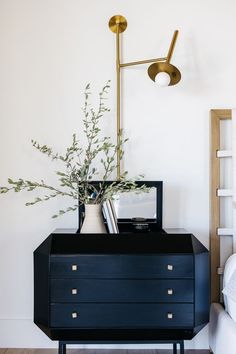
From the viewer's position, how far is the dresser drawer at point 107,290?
228 centimetres

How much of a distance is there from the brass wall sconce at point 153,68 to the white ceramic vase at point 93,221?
0.36m

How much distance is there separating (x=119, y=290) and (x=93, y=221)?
0.41 metres

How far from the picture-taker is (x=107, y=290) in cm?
228

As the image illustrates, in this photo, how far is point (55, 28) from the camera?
279 cm

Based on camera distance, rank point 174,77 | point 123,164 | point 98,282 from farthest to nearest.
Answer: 1. point 123,164
2. point 174,77
3. point 98,282

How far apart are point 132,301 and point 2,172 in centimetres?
121

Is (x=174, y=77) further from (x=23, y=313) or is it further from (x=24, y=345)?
(x=24, y=345)

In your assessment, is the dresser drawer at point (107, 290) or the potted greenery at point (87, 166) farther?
the potted greenery at point (87, 166)

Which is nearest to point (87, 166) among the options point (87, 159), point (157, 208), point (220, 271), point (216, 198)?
point (87, 159)

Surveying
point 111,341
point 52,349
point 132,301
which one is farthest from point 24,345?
point 132,301

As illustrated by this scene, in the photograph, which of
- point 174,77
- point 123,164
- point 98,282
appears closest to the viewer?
point 98,282

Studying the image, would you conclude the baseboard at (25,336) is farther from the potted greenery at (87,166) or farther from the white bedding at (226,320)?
the potted greenery at (87,166)

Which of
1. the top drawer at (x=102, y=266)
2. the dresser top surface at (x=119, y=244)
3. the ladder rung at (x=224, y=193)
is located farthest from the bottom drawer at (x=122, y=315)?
the ladder rung at (x=224, y=193)

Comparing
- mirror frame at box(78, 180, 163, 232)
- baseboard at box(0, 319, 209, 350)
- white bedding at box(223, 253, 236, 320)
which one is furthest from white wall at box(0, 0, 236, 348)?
white bedding at box(223, 253, 236, 320)
